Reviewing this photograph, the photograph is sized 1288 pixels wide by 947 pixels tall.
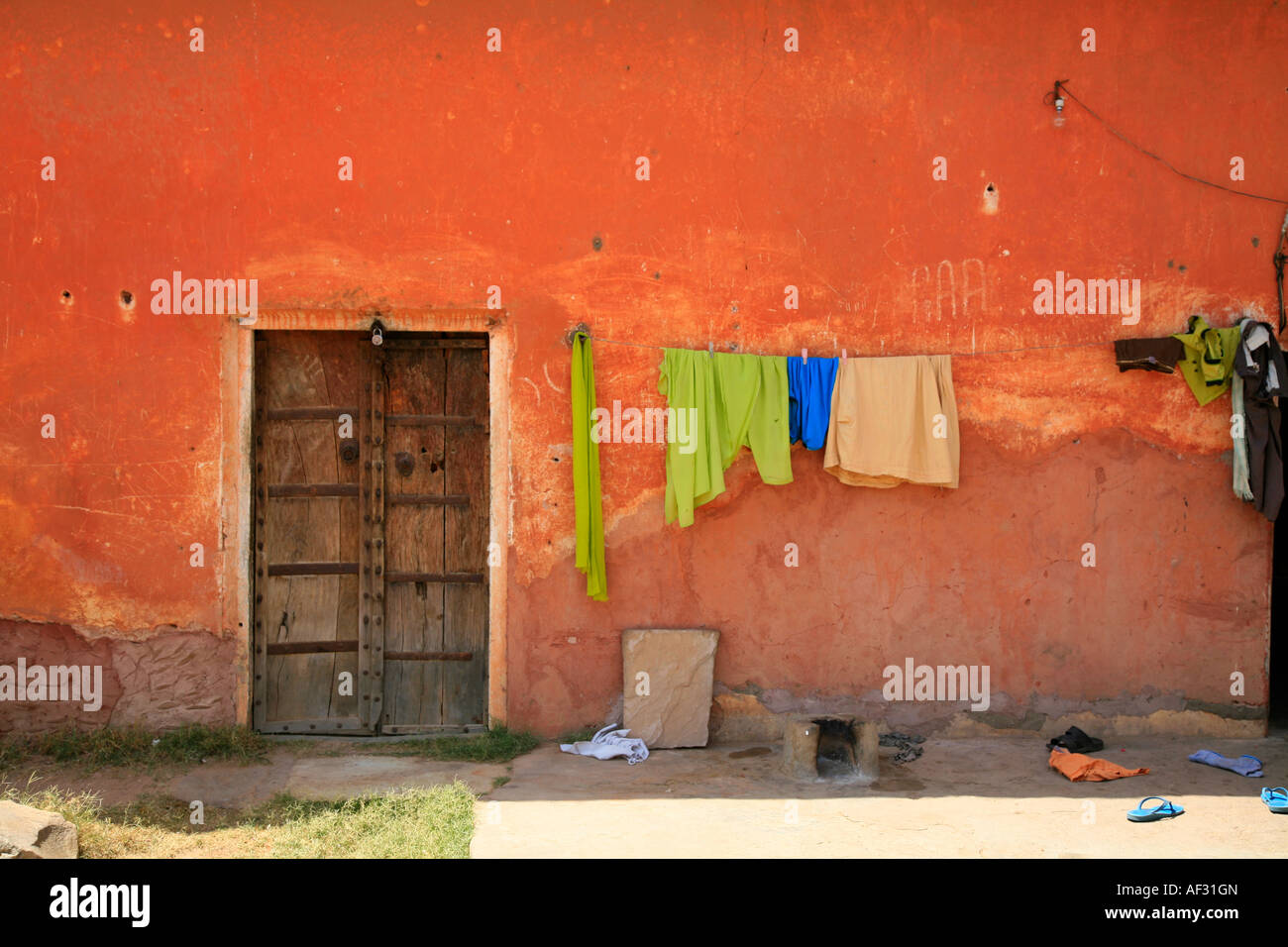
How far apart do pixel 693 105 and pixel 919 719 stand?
392 centimetres

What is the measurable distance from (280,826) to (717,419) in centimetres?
318

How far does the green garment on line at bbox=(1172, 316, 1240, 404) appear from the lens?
6523mm

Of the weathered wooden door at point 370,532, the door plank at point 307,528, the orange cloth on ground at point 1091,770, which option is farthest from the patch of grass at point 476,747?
the orange cloth on ground at point 1091,770

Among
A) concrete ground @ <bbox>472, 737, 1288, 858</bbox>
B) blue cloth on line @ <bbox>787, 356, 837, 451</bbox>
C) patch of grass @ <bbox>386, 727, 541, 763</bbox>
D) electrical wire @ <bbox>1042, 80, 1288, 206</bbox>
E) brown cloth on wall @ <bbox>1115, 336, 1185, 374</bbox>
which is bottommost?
concrete ground @ <bbox>472, 737, 1288, 858</bbox>

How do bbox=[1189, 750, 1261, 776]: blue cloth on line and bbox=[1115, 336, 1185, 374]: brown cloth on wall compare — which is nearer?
bbox=[1189, 750, 1261, 776]: blue cloth on line

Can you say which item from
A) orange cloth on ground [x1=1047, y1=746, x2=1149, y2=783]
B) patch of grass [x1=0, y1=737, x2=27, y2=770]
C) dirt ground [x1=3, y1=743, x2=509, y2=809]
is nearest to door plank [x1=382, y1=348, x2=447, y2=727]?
dirt ground [x1=3, y1=743, x2=509, y2=809]

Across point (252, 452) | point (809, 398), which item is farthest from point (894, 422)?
point (252, 452)

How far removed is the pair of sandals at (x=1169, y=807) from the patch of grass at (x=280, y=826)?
3.16 metres

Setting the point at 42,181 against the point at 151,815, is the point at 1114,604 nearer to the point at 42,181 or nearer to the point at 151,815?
the point at 151,815

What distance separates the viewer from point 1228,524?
6.69 metres

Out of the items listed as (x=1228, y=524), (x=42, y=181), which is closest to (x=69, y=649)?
(x=42, y=181)

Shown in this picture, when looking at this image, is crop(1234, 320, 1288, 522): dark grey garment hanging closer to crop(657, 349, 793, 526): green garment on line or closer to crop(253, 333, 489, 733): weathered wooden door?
crop(657, 349, 793, 526): green garment on line

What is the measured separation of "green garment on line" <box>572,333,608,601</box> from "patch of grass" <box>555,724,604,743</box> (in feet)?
2.60
